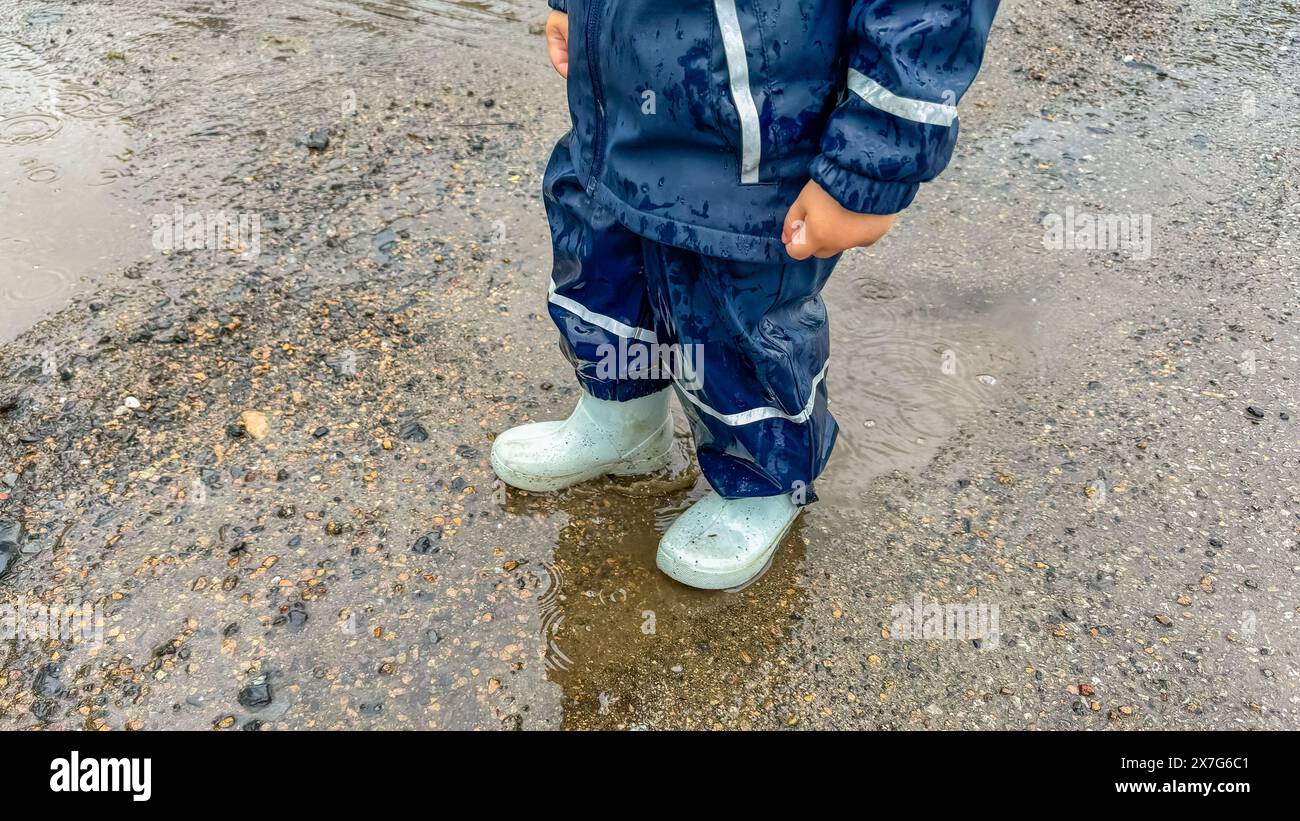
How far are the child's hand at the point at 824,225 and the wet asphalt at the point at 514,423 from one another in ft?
2.84

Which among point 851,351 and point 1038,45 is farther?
point 1038,45

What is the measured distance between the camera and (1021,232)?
316cm

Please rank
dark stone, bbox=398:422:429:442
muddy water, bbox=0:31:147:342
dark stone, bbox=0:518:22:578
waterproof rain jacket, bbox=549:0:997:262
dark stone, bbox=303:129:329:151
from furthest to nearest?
dark stone, bbox=303:129:329:151
muddy water, bbox=0:31:147:342
dark stone, bbox=398:422:429:442
dark stone, bbox=0:518:22:578
waterproof rain jacket, bbox=549:0:997:262

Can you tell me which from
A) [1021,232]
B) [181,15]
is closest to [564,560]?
[1021,232]

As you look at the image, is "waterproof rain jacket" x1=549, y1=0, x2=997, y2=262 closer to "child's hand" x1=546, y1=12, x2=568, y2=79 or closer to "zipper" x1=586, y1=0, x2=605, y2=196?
"zipper" x1=586, y1=0, x2=605, y2=196

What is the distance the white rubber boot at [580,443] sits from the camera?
2.17 m

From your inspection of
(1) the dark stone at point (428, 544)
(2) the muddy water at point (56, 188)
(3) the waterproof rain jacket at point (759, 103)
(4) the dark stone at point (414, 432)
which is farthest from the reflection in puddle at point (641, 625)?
(2) the muddy water at point (56, 188)

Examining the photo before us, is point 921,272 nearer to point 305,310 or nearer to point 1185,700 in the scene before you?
point 1185,700

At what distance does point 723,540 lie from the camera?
2025mm

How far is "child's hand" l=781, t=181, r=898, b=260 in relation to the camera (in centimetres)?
146

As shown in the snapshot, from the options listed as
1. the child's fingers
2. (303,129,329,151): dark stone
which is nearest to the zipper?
the child's fingers

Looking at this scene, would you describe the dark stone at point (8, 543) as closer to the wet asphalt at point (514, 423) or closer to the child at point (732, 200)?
the wet asphalt at point (514, 423)

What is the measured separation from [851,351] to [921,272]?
484mm

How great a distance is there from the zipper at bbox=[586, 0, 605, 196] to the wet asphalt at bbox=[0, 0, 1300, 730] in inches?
32.4
